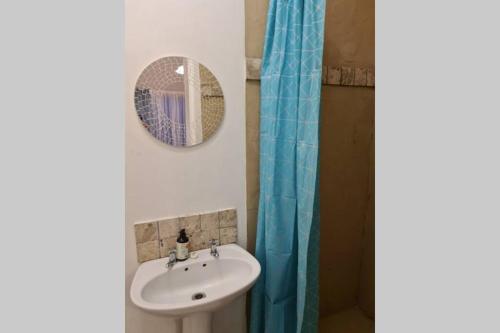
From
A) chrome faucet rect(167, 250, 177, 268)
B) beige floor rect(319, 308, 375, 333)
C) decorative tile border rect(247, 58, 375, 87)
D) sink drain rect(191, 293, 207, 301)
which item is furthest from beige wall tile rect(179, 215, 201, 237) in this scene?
beige floor rect(319, 308, 375, 333)

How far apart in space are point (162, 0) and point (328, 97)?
108cm

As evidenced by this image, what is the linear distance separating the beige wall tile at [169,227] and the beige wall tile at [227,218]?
24 centimetres

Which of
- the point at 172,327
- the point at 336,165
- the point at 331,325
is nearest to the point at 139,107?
the point at 172,327

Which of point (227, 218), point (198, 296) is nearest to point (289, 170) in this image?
point (227, 218)

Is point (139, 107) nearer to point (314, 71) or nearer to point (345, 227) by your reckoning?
point (314, 71)

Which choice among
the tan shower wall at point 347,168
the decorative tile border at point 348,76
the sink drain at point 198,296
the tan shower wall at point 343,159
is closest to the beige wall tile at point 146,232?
the sink drain at point 198,296

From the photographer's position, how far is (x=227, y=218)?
1510 mm

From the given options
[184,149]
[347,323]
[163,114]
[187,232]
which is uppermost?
[163,114]

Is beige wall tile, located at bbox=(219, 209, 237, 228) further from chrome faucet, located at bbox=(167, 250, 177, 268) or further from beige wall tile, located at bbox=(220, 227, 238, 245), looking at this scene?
chrome faucet, located at bbox=(167, 250, 177, 268)

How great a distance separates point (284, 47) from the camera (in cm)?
132

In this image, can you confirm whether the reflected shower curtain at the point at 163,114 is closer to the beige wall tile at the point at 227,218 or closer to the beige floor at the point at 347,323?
the beige wall tile at the point at 227,218

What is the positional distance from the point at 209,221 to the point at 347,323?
4.52 feet

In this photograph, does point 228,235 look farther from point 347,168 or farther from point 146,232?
point 347,168

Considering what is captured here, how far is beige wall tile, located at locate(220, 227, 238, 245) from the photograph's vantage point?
4.93ft
